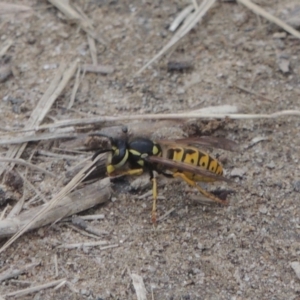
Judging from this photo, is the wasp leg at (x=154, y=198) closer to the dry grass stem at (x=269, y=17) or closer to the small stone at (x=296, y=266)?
the small stone at (x=296, y=266)

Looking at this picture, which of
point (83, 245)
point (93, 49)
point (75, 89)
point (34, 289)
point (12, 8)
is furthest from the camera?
point (12, 8)

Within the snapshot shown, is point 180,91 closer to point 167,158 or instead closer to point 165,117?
point 165,117

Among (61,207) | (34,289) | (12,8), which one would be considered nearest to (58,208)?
(61,207)

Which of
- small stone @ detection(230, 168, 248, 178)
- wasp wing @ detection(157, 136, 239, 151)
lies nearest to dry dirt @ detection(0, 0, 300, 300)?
small stone @ detection(230, 168, 248, 178)

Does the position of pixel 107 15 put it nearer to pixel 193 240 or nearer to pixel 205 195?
pixel 205 195

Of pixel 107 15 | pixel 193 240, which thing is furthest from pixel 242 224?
pixel 107 15

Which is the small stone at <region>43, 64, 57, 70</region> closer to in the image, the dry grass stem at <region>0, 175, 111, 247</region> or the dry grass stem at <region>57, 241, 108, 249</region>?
the dry grass stem at <region>0, 175, 111, 247</region>
